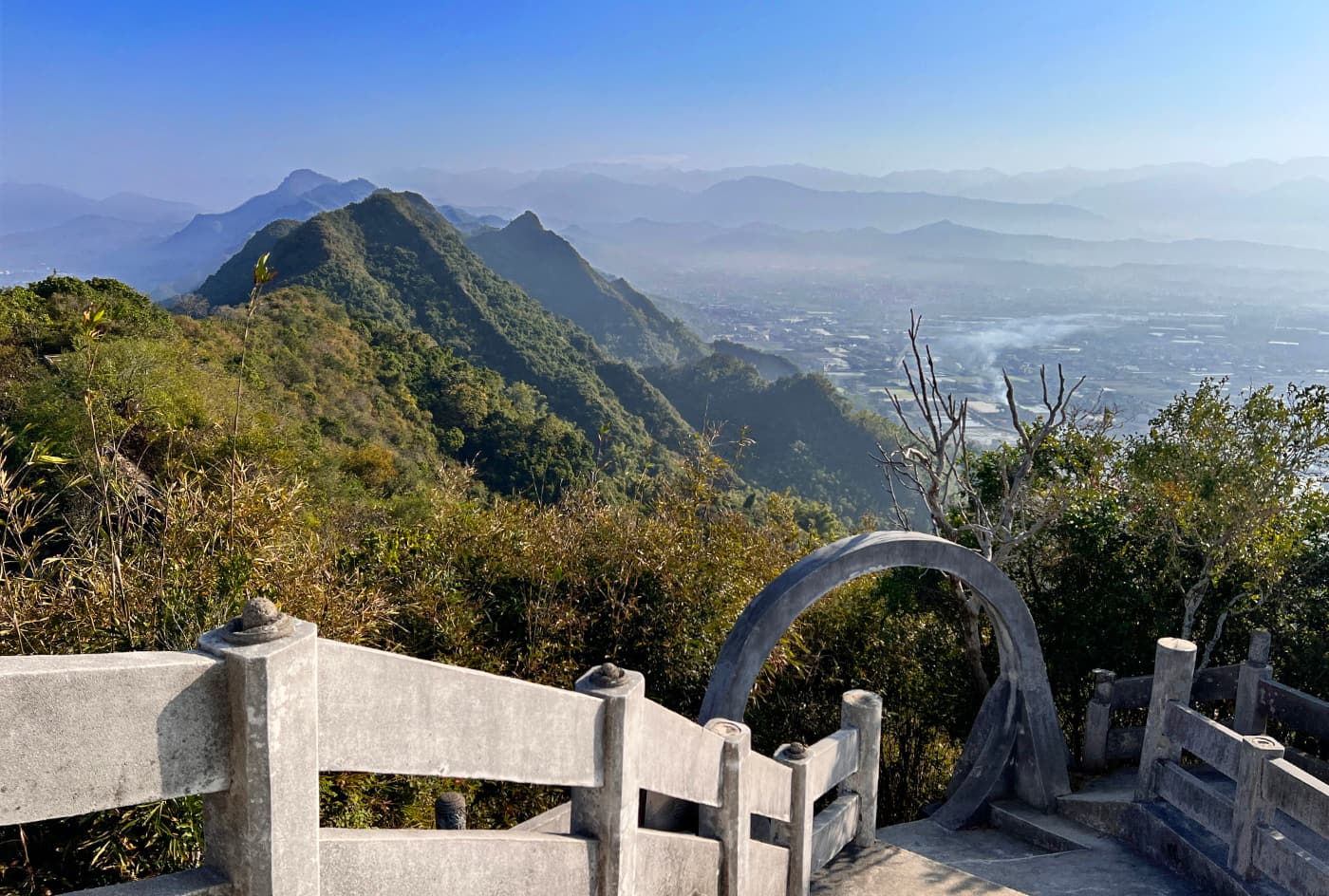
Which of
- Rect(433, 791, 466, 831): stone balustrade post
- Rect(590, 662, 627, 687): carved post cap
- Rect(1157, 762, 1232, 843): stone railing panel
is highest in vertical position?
Rect(590, 662, 627, 687): carved post cap

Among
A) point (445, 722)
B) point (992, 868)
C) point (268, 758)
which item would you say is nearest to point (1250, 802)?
point (992, 868)

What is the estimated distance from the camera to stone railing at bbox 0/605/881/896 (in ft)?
5.16

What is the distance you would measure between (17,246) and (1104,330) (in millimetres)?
218711

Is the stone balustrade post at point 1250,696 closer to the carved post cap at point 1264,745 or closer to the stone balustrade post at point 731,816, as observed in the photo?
the carved post cap at point 1264,745

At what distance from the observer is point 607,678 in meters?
2.79

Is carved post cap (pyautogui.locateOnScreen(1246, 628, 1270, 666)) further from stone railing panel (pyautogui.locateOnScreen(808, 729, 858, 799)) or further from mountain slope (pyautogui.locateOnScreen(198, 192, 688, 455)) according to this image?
mountain slope (pyautogui.locateOnScreen(198, 192, 688, 455))

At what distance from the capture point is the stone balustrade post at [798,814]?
4.18 metres

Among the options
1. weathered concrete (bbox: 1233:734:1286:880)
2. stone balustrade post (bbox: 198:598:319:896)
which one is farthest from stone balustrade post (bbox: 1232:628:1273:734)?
stone balustrade post (bbox: 198:598:319:896)

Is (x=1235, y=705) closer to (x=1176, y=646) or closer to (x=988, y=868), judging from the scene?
(x=1176, y=646)

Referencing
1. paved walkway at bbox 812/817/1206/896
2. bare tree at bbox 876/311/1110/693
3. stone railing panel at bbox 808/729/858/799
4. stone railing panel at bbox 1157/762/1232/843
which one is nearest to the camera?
stone railing panel at bbox 808/729/858/799

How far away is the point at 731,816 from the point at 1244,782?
10.1 feet

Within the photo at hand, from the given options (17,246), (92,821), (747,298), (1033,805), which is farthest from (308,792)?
(17,246)

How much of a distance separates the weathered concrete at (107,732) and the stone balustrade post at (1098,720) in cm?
647

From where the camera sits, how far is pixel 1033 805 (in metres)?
6.36
